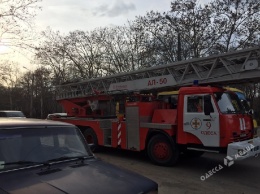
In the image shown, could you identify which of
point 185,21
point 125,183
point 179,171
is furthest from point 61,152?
point 185,21

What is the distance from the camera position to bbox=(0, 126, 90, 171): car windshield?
363cm

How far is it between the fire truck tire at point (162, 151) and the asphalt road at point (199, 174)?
0.65 feet

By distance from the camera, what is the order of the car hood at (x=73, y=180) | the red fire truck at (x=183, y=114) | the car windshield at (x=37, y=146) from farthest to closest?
the red fire truck at (x=183, y=114), the car windshield at (x=37, y=146), the car hood at (x=73, y=180)

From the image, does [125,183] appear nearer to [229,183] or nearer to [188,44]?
[229,183]

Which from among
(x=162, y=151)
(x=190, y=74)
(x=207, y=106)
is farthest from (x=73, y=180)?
(x=190, y=74)

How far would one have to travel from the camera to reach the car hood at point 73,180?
308 centimetres

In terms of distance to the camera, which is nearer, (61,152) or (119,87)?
(61,152)

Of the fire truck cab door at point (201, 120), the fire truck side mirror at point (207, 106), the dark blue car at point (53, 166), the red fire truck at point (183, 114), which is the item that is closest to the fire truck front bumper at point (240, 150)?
the red fire truck at point (183, 114)

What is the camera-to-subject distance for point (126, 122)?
35.8 feet

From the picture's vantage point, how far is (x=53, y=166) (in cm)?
371

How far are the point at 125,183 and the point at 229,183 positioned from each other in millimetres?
5025

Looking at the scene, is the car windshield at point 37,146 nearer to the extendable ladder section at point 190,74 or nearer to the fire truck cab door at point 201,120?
the fire truck cab door at point 201,120

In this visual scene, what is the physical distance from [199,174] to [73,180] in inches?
236

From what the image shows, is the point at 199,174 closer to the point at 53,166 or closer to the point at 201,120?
the point at 201,120
